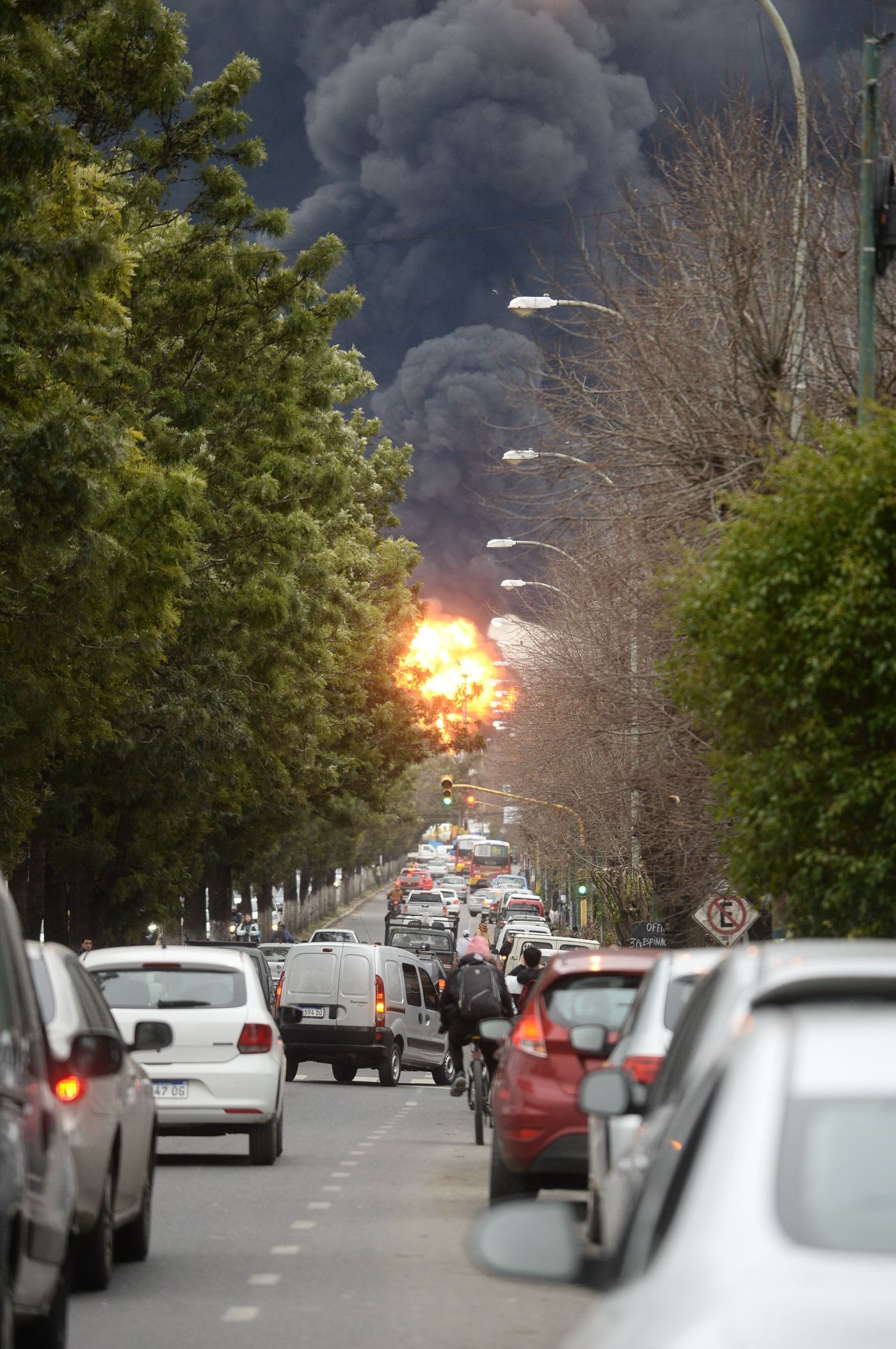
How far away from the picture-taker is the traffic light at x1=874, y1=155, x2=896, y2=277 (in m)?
16.5

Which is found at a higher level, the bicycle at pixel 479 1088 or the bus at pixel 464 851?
the bus at pixel 464 851

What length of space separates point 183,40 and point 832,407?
14436 millimetres

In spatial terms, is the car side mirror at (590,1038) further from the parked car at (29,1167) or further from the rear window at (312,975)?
the rear window at (312,975)

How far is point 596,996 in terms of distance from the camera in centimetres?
1284

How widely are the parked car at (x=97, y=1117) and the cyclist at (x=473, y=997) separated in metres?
8.43

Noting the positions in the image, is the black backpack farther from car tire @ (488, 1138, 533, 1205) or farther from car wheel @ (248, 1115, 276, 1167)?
car tire @ (488, 1138, 533, 1205)

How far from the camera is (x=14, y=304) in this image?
21766 mm

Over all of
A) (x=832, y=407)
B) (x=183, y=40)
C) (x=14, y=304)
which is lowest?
(x=832, y=407)

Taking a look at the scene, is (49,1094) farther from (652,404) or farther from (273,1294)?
(652,404)

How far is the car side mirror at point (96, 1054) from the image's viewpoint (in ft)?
27.4

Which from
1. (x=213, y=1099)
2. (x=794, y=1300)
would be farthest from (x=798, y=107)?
(x=794, y=1300)

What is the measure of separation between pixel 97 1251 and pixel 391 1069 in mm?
21125

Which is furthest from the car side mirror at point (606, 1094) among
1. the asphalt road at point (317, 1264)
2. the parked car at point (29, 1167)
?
the asphalt road at point (317, 1264)

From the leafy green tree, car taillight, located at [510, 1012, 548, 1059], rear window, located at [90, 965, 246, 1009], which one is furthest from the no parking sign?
car taillight, located at [510, 1012, 548, 1059]
